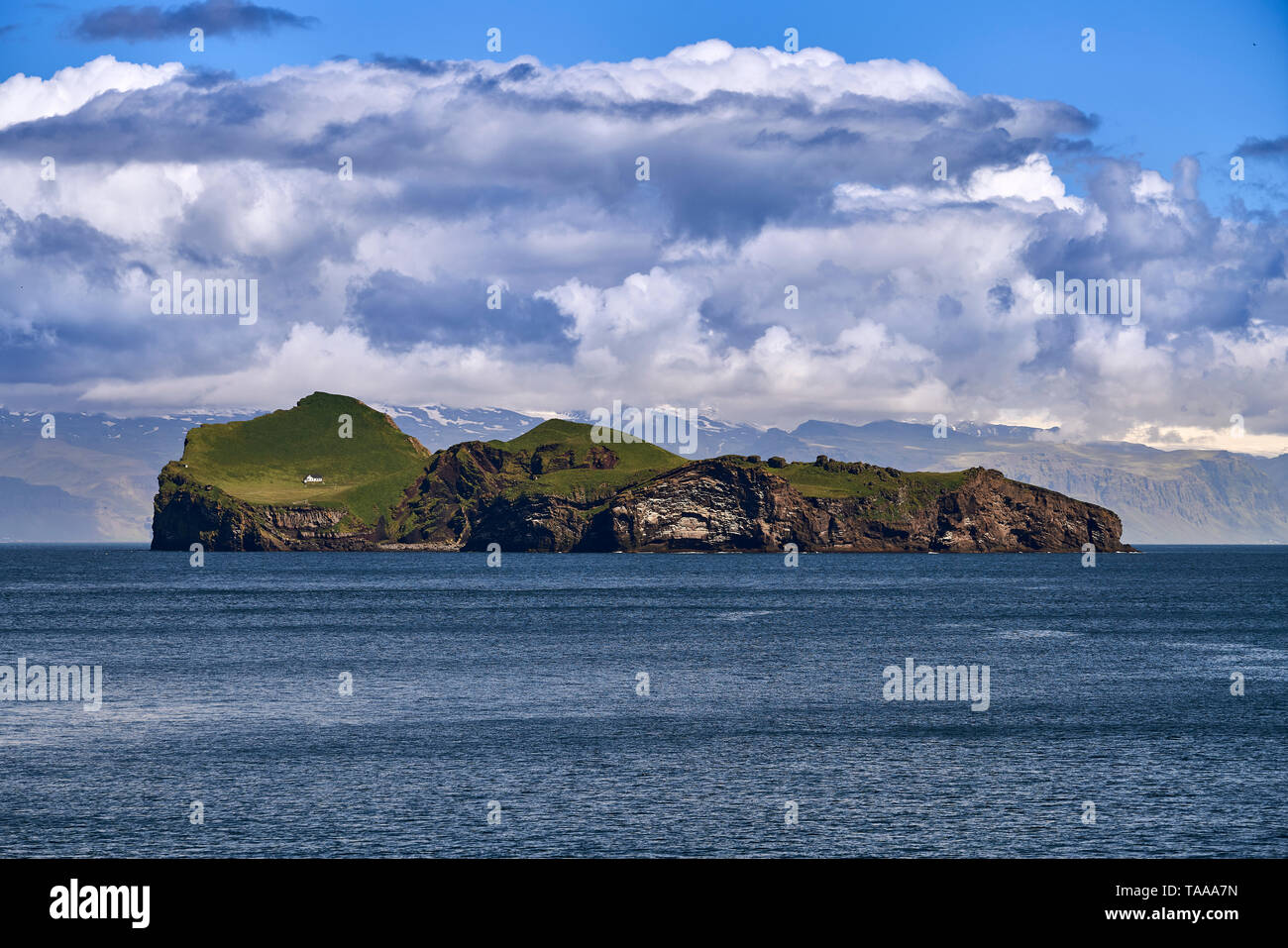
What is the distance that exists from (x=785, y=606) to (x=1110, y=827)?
5083 inches

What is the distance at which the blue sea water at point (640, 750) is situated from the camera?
4091cm

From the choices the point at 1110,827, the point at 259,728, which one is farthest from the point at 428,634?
the point at 1110,827

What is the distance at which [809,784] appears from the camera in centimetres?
4891

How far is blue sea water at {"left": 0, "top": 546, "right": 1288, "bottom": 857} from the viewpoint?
40906 millimetres

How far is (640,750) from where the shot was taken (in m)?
56.2

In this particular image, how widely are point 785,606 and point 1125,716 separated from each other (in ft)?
337

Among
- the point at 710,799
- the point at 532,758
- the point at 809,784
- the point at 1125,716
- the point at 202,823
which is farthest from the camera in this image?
the point at 1125,716

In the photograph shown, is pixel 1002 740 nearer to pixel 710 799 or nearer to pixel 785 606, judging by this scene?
pixel 710 799
